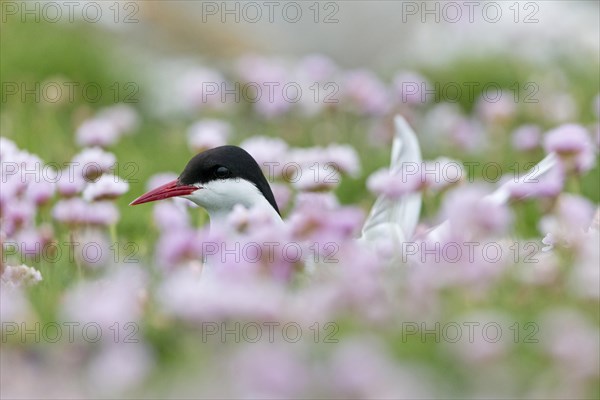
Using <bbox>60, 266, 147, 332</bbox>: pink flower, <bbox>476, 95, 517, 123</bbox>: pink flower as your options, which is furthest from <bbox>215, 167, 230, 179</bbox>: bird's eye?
<bbox>476, 95, 517, 123</bbox>: pink flower

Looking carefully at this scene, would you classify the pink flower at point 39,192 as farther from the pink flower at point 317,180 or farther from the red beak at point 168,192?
the pink flower at point 317,180

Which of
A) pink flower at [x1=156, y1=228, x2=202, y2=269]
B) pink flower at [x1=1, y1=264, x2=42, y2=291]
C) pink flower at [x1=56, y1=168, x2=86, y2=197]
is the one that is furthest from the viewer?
pink flower at [x1=56, y1=168, x2=86, y2=197]

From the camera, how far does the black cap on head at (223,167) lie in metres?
3.77

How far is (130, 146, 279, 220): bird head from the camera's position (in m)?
3.75

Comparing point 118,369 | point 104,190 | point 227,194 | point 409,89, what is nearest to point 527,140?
point 409,89

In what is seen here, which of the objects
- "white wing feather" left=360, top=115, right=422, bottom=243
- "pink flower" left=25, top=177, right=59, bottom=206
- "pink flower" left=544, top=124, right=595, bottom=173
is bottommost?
"white wing feather" left=360, top=115, right=422, bottom=243

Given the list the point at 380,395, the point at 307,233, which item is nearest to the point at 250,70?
the point at 307,233

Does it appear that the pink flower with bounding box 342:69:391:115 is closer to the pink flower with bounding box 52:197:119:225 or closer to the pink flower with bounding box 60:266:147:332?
the pink flower with bounding box 52:197:119:225

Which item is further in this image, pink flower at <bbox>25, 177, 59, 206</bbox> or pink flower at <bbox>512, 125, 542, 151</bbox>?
pink flower at <bbox>512, 125, 542, 151</bbox>

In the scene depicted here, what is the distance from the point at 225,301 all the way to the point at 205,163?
4.99 ft

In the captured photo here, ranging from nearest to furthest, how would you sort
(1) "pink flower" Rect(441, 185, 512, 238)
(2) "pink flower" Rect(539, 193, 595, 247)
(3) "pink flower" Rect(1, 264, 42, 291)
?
(1) "pink flower" Rect(441, 185, 512, 238) < (2) "pink flower" Rect(539, 193, 595, 247) < (3) "pink flower" Rect(1, 264, 42, 291)

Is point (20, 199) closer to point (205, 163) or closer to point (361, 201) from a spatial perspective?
point (205, 163)

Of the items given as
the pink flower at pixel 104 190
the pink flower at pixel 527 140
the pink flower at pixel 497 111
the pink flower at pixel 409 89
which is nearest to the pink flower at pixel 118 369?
the pink flower at pixel 104 190

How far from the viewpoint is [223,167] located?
378 cm
